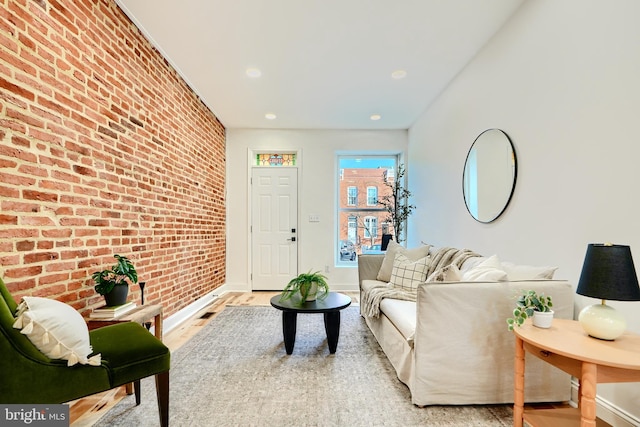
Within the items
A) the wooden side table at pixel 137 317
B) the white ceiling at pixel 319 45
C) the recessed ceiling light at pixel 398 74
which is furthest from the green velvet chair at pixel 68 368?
the recessed ceiling light at pixel 398 74

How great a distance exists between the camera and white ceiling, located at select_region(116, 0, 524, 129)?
2.23 m

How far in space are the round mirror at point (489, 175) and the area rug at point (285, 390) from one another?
1.49 meters

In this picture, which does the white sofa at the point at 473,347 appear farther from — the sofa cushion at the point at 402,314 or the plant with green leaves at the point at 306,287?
the plant with green leaves at the point at 306,287

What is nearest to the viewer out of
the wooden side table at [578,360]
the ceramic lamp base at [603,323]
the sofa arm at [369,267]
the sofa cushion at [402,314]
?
the wooden side table at [578,360]

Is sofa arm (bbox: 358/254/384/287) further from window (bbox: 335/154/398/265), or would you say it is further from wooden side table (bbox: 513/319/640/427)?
wooden side table (bbox: 513/319/640/427)

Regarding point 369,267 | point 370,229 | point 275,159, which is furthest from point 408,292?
point 275,159

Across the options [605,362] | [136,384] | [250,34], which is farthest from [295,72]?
[605,362]

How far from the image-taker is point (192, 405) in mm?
1766

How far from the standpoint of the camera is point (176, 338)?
2.85 m

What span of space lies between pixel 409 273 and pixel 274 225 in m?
2.71

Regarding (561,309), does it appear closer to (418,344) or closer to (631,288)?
(631,288)

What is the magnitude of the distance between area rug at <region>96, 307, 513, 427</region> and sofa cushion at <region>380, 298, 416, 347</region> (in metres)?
0.35

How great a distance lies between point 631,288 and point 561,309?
62 cm

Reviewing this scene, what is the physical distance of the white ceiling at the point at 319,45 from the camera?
2.23m
